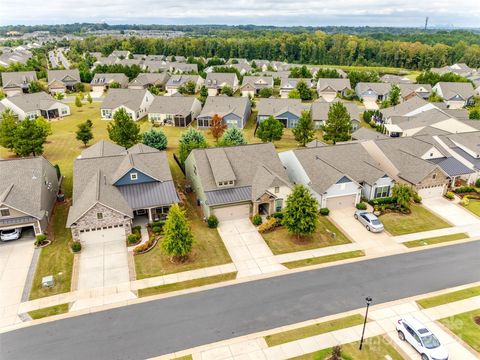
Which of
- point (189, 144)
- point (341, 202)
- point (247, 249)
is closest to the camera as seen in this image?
point (247, 249)

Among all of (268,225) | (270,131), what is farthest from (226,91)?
(268,225)

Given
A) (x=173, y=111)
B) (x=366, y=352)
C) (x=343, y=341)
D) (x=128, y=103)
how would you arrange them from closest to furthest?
(x=366, y=352)
(x=343, y=341)
(x=173, y=111)
(x=128, y=103)

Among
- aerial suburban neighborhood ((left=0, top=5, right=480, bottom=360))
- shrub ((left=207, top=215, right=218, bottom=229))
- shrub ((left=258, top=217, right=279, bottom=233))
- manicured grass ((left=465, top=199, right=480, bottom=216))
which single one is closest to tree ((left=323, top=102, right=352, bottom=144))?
aerial suburban neighborhood ((left=0, top=5, right=480, bottom=360))

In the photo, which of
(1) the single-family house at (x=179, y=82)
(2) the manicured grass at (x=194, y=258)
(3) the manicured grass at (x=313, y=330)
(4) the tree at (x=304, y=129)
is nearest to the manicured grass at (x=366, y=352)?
(3) the manicured grass at (x=313, y=330)

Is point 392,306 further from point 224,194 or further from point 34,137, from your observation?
point 34,137

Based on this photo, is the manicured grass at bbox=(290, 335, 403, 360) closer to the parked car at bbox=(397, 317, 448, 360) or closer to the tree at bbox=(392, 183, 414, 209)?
the parked car at bbox=(397, 317, 448, 360)

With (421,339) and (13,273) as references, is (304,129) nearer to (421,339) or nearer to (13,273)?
(421,339)
